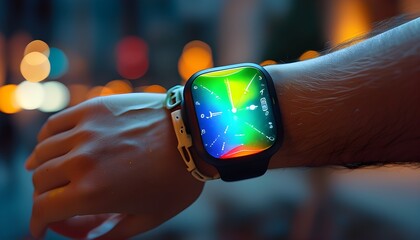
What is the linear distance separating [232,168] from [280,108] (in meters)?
0.10

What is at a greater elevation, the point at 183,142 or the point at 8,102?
the point at 8,102

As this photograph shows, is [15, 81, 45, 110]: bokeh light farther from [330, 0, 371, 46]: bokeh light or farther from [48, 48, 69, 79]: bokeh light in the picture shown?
[330, 0, 371, 46]: bokeh light

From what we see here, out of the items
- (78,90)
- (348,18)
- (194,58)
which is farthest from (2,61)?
(348,18)

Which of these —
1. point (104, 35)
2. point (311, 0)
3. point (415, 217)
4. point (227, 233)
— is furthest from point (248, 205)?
point (104, 35)

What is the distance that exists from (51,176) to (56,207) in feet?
0.15

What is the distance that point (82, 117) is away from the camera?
0.66 m

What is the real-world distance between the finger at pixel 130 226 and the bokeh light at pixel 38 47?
397 centimetres

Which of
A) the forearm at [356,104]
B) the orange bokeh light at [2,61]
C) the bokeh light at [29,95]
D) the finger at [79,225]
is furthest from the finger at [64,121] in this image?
the orange bokeh light at [2,61]

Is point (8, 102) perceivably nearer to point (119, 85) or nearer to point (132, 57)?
point (132, 57)

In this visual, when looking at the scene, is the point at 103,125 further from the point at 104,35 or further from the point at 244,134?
the point at 104,35

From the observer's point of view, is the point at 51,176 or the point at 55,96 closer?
the point at 51,176

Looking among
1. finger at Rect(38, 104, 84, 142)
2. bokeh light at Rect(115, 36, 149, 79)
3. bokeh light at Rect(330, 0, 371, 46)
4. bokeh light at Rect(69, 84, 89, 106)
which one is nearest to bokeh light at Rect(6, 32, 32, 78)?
bokeh light at Rect(69, 84, 89, 106)

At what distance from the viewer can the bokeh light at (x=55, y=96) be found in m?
4.79

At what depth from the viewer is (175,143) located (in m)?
0.62
